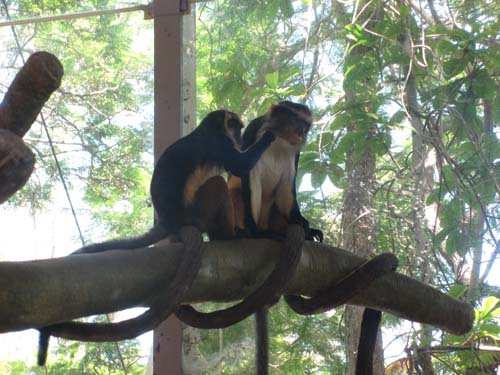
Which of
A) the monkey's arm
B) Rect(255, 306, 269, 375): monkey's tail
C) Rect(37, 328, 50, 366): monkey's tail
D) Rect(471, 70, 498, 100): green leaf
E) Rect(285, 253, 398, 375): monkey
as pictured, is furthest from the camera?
Rect(471, 70, 498, 100): green leaf

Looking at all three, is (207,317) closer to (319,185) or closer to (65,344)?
(319,185)

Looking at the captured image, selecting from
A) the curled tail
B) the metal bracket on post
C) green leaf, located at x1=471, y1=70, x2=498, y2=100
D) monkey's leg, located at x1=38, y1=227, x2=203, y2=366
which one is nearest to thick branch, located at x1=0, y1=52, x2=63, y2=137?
monkey's leg, located at x1=38, y1=227, x2=203, y2=366

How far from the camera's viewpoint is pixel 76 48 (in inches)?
408

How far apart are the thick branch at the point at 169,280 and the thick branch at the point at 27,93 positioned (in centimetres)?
50

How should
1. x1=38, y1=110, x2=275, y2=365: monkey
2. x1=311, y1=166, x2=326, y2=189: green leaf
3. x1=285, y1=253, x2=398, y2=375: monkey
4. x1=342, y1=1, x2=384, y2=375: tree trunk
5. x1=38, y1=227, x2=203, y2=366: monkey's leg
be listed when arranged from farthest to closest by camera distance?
x1=342, y1=1, x2=384, y2=375: tree trunk < x1=311, y1=166, x2=326, y2=189: green leaf < x1=38, y1=110, x2=275, y2=365: monkey < x1=285, y1=253, x2=398, y2=375: monkey < x1=38, y1=227, x2=203, y2=366: monkey's leg

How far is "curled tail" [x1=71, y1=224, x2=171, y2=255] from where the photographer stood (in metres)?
2.77

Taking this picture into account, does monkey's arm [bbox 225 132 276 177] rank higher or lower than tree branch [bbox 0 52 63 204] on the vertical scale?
higher

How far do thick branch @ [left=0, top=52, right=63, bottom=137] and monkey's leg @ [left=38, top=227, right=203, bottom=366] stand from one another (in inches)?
34.3

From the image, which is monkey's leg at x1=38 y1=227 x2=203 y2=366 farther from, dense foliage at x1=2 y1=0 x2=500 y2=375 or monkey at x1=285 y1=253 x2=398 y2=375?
dense foliage at x1=2 y1=0 x2=500 y2=375

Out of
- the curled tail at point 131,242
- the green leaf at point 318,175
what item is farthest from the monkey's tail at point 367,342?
the green leaf at point 318,175

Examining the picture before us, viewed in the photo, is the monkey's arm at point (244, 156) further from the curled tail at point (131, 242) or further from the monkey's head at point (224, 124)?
the curled tail at point (131, 242)

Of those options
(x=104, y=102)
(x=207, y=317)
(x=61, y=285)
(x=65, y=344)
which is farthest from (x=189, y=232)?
(x=104, y=102)

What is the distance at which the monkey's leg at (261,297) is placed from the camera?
2.56 m

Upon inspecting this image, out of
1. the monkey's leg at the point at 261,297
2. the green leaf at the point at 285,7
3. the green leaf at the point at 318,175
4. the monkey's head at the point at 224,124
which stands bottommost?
the monkey's leg at the point at 261,297
